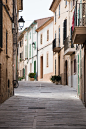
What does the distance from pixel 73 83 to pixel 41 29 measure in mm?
17382

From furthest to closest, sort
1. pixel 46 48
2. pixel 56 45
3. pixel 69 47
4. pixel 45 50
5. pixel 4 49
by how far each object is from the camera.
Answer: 1. pixel 45 50
2. pixel 46 48
3. pixel 56 45
4. pixel 69 47
5. pixel 4 49

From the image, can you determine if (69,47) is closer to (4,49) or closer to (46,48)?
(4,49)

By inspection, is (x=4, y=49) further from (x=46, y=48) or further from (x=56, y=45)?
(x=46, y=48)

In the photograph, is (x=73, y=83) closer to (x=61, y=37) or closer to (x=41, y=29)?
(x=61, y=37)

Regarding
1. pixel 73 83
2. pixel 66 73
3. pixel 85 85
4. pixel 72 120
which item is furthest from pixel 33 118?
pixel 66 73

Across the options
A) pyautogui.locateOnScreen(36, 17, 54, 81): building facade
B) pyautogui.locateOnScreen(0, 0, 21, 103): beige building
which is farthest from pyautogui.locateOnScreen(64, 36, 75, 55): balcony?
pyautogui.locateOnScreen(36, 17, 54, 81): building facade

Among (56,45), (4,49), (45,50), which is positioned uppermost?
(56,45)

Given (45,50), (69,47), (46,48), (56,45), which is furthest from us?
(45,50)

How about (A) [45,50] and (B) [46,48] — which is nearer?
(B) [46,48]

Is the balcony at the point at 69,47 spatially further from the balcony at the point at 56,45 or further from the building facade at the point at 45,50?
the building facade at the point at 45,50

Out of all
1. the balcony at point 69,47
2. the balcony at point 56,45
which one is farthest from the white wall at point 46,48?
the balcony at point 69,47

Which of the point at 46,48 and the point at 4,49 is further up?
the point at 46,48

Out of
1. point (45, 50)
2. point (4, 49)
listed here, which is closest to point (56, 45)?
point (45, 50)

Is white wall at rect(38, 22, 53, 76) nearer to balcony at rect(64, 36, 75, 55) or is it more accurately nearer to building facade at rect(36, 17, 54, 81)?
building facade at rect(36, 17, 54, 81)
